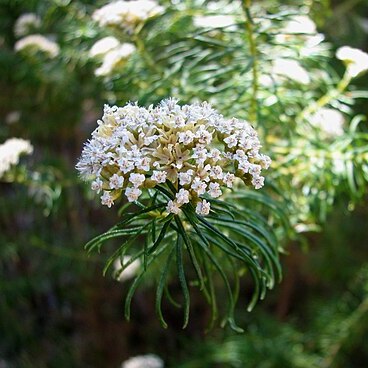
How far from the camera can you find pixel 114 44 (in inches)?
38.7

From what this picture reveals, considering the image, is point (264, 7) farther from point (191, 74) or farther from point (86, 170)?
point (86, 170)

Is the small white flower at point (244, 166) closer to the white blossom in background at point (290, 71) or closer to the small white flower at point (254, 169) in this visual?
the small white flower at point (254, 169)

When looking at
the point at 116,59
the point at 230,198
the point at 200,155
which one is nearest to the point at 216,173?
the point at 200,155

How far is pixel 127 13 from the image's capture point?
932 mm

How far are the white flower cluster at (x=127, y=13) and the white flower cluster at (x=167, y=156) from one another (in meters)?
0.38

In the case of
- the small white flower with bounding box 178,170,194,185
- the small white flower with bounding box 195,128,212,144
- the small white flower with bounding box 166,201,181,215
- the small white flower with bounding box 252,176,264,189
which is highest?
Answer: the small white flower with bounding box 195,128,212,144

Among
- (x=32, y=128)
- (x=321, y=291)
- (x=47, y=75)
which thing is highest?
(x=47, y=75)

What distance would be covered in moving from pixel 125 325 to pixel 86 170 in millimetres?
1689

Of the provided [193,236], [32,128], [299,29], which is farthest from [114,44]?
[32,128]

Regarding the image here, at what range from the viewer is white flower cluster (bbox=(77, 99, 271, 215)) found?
0.54 metres

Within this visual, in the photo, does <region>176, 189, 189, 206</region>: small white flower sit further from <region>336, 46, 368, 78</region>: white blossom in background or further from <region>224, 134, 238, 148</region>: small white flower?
<region>336, 46, 368, 78</region>: white blossom in background

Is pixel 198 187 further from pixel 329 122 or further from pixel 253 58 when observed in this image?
pixel 329 122

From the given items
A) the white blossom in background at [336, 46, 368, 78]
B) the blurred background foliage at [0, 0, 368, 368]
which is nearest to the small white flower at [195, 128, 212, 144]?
the blurred background foliage at [0, 0, 368, 368]

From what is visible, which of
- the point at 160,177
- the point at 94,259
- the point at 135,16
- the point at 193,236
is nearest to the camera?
the point at 160,177
